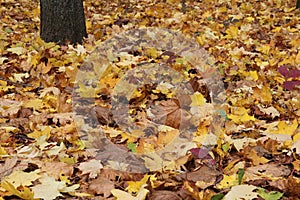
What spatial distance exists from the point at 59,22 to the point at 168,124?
242 cm

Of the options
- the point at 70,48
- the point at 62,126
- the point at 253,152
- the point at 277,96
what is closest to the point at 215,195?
the point at 253,152

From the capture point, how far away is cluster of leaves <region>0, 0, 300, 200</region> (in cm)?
213

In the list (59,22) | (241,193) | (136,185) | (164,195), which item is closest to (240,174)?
(241,193)

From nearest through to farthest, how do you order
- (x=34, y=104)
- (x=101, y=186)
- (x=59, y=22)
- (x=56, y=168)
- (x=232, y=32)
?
(x=101, y=186), (x=56, y=168), (x=34, y=104), (x=59, y=22), (x=232, y=32)

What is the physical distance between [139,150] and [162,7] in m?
4.78

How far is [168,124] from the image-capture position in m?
2.90

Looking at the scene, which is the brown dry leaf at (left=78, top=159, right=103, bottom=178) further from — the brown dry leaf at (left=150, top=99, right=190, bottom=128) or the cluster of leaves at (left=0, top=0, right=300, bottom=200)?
the brown dry leaf at (left=150, top=99, right=190, bottom=128)

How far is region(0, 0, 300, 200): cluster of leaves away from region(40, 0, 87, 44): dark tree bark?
0.65ft

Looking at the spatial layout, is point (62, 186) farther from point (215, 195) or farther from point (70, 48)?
point (70, 48)

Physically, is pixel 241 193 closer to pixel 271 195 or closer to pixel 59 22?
pixel 271 195

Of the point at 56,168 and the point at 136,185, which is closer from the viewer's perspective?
the point at 136,185

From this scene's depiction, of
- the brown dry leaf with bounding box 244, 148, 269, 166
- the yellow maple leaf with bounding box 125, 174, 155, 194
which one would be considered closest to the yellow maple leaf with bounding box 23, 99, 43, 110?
the yellow maple leaf with bounding box 125, 174, 155, 194

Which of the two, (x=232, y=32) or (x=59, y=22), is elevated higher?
(x=59, y=22)

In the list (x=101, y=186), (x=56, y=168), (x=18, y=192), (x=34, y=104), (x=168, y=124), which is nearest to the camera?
(x=18, y=192)
